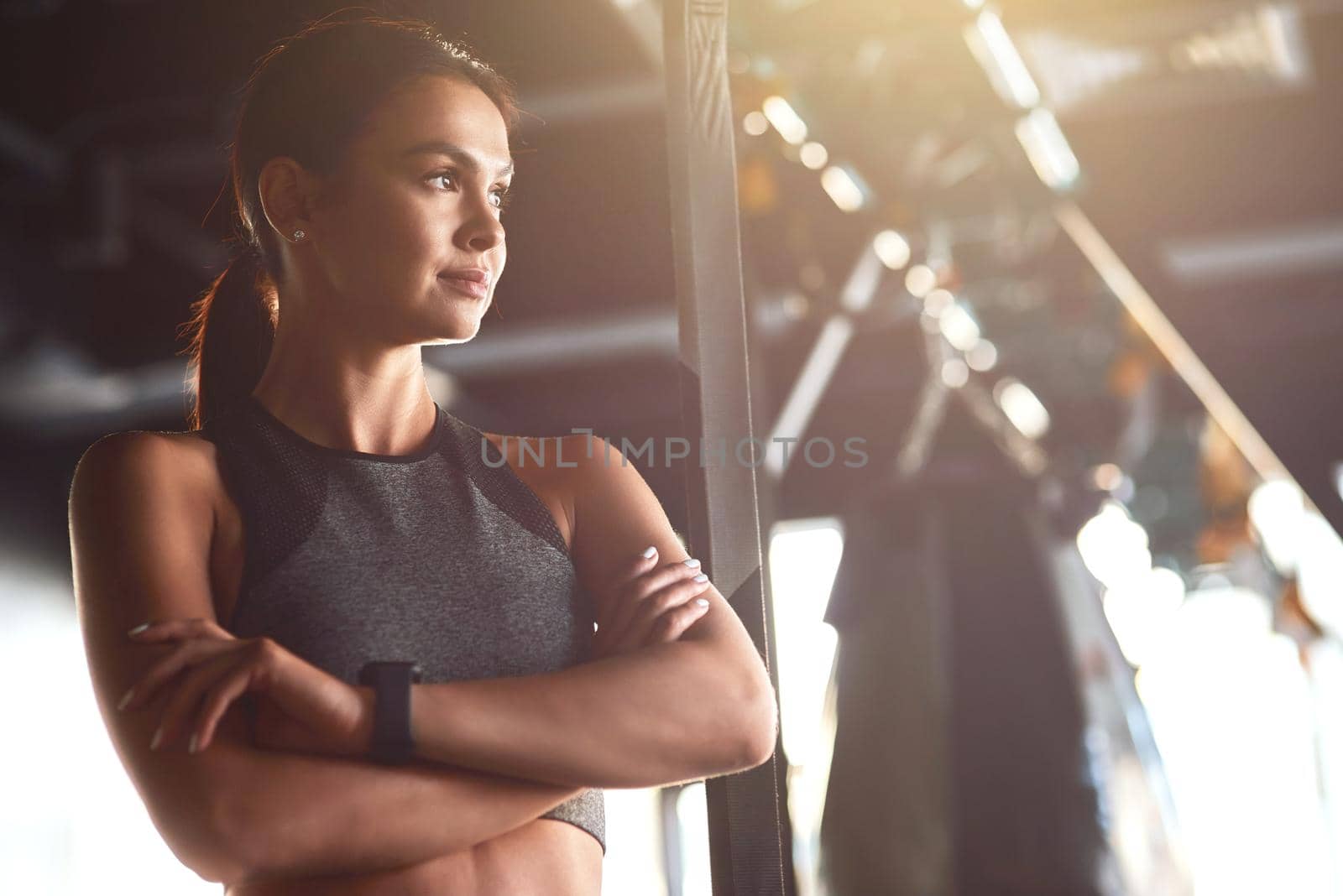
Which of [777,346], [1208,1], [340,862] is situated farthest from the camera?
[777,346]

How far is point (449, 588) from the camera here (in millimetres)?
1046

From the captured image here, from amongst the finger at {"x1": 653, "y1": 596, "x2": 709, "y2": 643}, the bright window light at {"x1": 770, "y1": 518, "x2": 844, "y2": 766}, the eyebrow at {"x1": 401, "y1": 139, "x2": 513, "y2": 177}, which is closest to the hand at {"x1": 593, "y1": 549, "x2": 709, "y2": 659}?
the finger at {"x1": 653, "y1": 596, "x2": 709, "y2": 643}

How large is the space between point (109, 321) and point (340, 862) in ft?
13.9

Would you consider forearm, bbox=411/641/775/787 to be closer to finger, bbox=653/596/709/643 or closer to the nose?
finger, bbox=653/596/709/643

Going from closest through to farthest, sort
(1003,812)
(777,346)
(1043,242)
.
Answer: (1043,242)
(1003,812)
(777,346)

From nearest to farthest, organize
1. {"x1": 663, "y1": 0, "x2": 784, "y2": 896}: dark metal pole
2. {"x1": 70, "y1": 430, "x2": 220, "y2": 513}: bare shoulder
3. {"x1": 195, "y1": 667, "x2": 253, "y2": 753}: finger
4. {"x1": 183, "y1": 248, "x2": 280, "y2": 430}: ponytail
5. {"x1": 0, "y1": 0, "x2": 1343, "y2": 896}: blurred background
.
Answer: {"x1": 195, "y1": 667, "x2": 253, "y2": 753}: finger, {"x1": 70, "y1": 430, "x2": 220, "y2": 513}: bare shoulder, {"x1": 663, "y1": 0, "x2": 784, "y2": 896}: dark metal pole, {"x1": 183, "y1": 248, "x2": 280, "y2": 430}: ponytail, {"x1": 0, "y1": 0, "x2": 1343, "y2": 896}: blurred background

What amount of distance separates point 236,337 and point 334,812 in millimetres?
538

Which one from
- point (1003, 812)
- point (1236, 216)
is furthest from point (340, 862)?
point (1236, 216)

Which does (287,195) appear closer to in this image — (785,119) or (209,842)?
(209,842)

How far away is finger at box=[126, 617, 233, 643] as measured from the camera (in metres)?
0.93

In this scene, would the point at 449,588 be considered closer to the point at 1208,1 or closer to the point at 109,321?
the point at 1208,1

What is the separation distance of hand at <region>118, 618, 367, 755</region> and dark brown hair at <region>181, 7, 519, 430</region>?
0.37 metres

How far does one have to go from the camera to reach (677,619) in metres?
1.08

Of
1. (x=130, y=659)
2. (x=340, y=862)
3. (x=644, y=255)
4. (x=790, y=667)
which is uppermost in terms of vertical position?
(x=644, y=255)
